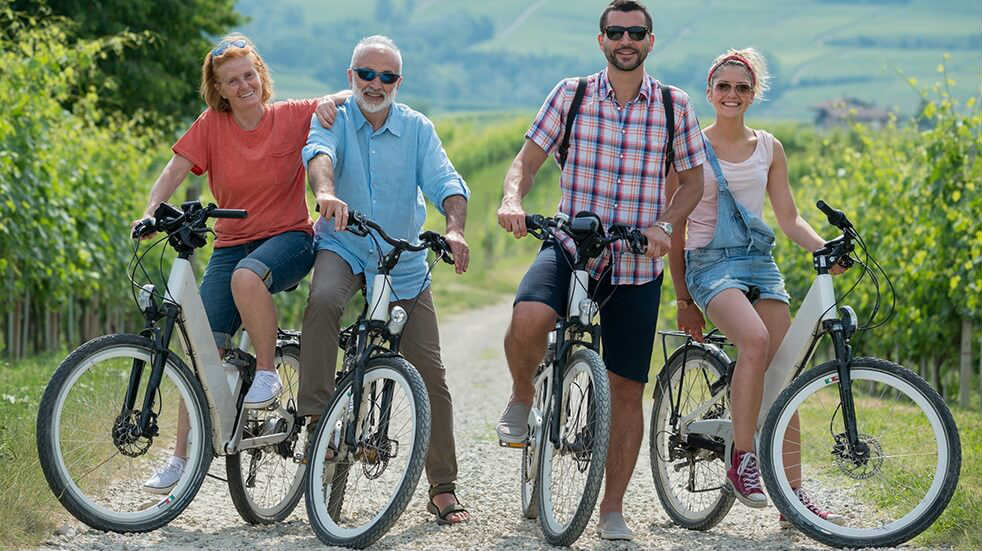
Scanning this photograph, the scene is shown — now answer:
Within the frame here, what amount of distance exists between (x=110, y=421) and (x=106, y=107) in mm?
21167

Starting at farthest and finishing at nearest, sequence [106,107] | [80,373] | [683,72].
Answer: [683,72], [106,107], [80,373]

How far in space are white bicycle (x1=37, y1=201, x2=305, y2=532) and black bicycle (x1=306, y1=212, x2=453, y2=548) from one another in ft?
1.25

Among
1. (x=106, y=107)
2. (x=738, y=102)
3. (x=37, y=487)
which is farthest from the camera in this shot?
(x=106, y=107)

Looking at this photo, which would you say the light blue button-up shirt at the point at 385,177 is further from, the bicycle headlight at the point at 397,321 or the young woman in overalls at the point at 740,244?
the young woman in overalls at the point at 740,244

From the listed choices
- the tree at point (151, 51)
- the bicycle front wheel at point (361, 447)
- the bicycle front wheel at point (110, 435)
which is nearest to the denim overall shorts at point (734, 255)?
the bicycle front wheel at point (361, 447)

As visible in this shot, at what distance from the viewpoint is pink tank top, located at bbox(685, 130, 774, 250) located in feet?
19.7

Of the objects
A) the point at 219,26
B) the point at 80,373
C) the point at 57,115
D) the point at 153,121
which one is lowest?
the point at 80,373

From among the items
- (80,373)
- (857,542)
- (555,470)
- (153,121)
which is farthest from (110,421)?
(153,121)

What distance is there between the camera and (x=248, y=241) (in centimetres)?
586

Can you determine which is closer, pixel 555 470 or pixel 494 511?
pixel 555 470

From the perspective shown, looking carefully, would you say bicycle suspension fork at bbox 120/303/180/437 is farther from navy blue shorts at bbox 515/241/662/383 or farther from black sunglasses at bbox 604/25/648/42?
black sunglasses at bbox 604/25/648/42

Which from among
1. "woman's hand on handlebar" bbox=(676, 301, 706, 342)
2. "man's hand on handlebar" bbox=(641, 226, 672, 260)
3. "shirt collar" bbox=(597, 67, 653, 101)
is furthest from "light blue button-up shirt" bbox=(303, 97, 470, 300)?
"woman's hand on handlebar" bbox=(676, 301, 706, 342)

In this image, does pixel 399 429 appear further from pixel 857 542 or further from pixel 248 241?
pixel 857 542

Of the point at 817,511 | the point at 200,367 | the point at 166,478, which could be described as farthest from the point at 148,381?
the point at 817,511
